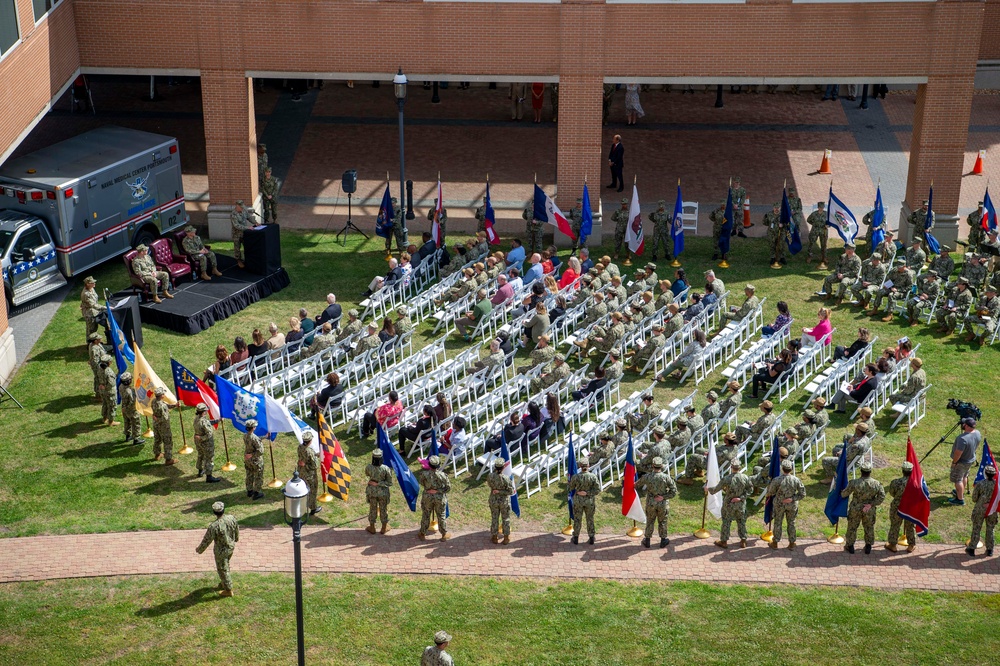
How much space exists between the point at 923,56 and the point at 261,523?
62.8ft

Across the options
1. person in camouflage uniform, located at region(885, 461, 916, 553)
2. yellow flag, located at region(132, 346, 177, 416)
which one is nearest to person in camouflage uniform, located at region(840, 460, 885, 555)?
person in camouflage uniform, located at region(885, 461, 916, 553)

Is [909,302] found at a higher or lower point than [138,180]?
lower

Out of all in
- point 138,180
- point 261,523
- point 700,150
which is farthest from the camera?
point 700,150

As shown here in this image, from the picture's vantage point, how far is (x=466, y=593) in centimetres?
1839

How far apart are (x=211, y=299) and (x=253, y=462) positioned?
7516 mm

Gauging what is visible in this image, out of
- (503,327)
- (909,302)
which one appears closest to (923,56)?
(909,302)

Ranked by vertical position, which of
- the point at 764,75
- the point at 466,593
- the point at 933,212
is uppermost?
the point at 764,75

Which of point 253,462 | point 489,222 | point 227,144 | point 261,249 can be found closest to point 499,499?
point 253,462

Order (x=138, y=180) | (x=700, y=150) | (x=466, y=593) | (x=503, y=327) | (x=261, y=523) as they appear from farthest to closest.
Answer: (x=700, y=150) → (x=138, y=180) → (x=503, y=327) → (x=261, y=523) → (x=466, y=593)

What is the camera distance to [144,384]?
21812 millimetres

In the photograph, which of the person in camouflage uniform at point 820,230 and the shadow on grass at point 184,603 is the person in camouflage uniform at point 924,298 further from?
the shadow on grass at point 184,603

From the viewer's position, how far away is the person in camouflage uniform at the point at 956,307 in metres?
26.4

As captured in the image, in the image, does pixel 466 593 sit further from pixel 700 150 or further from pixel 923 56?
pixel 700 150

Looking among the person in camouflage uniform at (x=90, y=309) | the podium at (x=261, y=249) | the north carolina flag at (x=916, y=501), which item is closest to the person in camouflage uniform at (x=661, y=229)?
the podium at (x=261, y=249)
